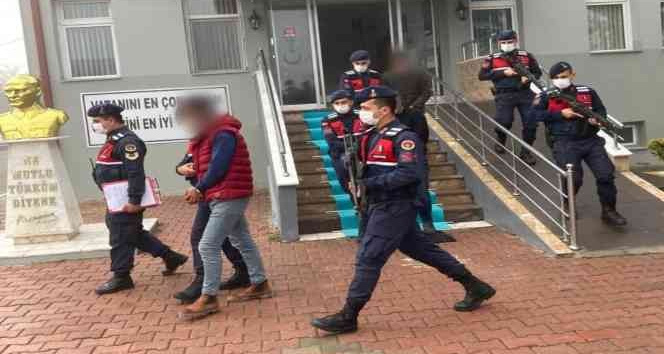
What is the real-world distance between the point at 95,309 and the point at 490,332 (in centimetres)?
302

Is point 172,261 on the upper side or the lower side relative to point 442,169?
lower

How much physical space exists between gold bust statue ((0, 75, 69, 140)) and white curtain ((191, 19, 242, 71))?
465 centimetres

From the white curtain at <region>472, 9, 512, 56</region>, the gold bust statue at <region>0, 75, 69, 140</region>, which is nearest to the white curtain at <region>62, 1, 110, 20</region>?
the gold bust statue at <region>0, 75, 69, 140</region>

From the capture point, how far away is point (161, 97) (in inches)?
419

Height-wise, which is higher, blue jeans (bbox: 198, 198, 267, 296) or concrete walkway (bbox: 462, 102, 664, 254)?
blue jeans (bbox: 198, 198, 267, 296)

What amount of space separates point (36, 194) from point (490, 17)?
8964 mm

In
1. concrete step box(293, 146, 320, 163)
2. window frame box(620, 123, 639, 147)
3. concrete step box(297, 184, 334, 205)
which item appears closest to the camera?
concrete step box(297, 184, 334, 205)

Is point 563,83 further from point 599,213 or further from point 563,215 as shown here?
point 599,213

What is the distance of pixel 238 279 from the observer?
16.8 feet

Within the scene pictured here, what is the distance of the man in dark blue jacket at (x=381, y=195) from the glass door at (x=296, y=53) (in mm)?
7195

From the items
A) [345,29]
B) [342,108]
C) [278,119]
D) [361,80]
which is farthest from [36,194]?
[345,29]

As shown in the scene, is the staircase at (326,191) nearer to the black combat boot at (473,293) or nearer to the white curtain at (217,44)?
the white curtain at (217,44)

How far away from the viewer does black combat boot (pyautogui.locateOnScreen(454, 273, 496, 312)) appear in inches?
170

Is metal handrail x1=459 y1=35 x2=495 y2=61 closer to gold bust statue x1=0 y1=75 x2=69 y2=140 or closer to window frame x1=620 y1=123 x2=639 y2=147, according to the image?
window frame x1=620 y1=123 x2=639 y2=147
